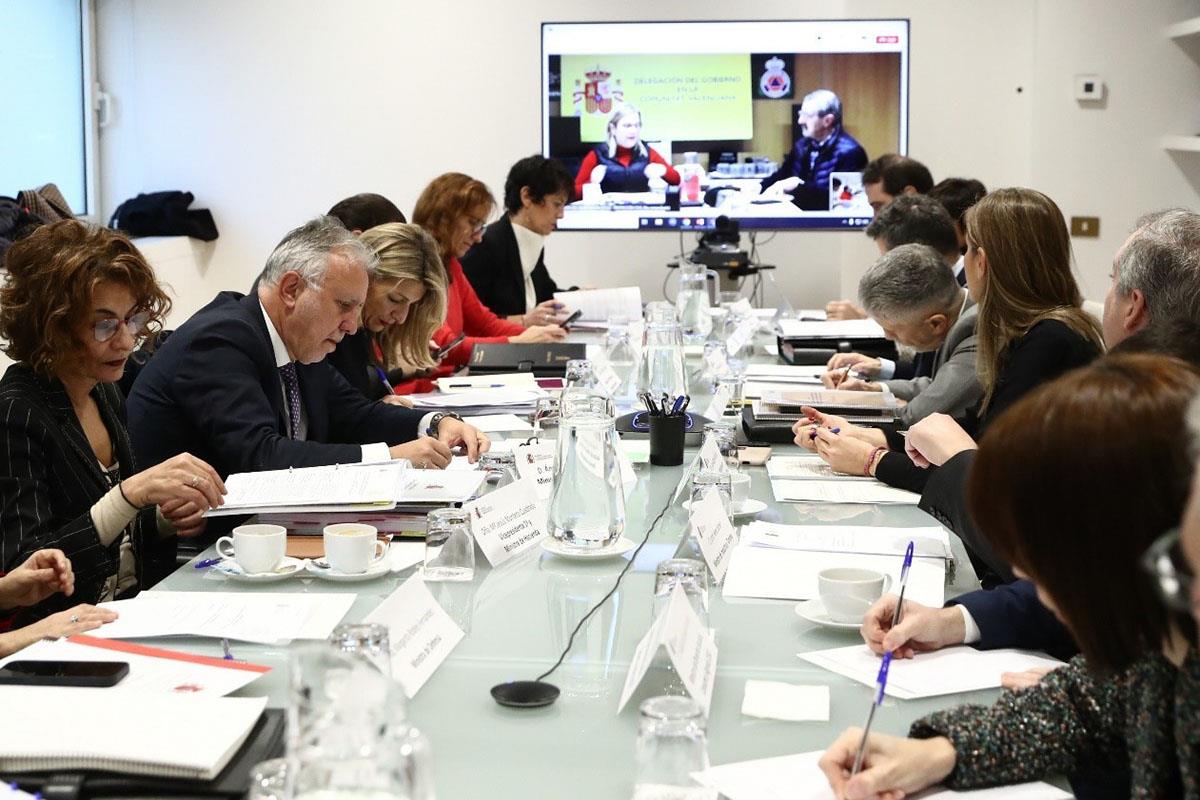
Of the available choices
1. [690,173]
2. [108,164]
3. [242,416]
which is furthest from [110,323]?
[108,164]

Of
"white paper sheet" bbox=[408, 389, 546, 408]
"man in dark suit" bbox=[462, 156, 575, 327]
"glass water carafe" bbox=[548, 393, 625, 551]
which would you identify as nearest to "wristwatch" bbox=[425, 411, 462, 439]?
"white paper sheet" bbox=[408, 389, 546, 408]

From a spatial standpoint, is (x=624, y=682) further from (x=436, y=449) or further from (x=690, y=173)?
(x=690, y=173)

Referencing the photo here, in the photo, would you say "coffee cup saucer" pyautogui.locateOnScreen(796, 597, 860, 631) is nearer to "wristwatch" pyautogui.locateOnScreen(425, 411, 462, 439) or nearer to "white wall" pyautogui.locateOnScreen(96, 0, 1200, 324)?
"wristwatch" pyautogui.locateOnScreen(425, 411, 462, 439)

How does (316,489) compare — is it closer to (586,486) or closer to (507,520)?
(507,520)

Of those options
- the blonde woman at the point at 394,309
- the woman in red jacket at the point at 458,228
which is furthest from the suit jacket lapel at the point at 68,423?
the woman in red jacket at the point at 458,228

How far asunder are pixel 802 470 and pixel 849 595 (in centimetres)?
99

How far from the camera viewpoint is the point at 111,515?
2111mm

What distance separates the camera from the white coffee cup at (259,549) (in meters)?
1.86

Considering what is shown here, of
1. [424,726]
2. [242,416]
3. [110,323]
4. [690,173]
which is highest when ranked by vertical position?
[690,173]

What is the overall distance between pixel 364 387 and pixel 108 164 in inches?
155

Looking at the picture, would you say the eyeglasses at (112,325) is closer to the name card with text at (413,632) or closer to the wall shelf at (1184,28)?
the name card with text at (413,632)

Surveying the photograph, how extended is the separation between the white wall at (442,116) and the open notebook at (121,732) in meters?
5.57

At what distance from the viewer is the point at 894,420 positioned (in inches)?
117

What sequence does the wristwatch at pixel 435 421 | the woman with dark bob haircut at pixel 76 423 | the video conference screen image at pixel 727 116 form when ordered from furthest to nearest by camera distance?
the video conference screen image at pixel 727 116
the wristwatch at pixel 435 421
the woman with dark bob haircut at pixel 76 423
